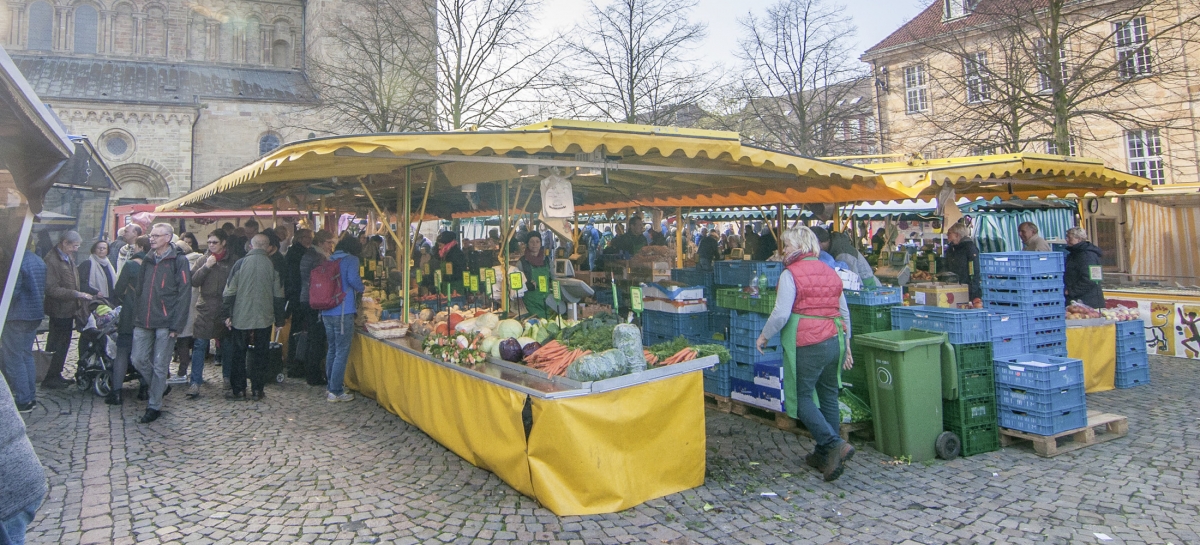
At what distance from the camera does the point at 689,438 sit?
4.25 m

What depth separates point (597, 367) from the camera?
3.98m

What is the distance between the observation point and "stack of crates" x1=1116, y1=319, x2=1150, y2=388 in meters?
7.09

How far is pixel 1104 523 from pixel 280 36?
3934 cm

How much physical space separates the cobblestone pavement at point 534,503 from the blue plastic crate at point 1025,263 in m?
1.44

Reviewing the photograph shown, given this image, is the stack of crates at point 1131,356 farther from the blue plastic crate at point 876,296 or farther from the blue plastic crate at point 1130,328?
the blue plastic crate at point 876,296

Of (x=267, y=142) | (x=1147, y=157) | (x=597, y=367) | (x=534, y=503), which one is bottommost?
(x=534, y=503)

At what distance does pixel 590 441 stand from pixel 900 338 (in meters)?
2.74

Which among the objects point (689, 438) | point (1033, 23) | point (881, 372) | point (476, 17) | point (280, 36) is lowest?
point (689, 438)

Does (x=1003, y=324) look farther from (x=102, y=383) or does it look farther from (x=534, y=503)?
(x=102, y=383)

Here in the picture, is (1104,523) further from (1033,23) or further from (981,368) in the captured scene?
(1033,23)

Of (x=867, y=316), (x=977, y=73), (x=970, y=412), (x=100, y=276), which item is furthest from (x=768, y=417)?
(x=977, y=73)

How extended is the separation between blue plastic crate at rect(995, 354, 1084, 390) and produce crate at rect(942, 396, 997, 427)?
0.22m

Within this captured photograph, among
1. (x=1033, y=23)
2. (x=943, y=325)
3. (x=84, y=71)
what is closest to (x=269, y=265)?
A: (x=943, y=325)

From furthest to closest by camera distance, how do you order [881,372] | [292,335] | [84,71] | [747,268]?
[84,71]
[292,335]
[747,268]
[881,372]
